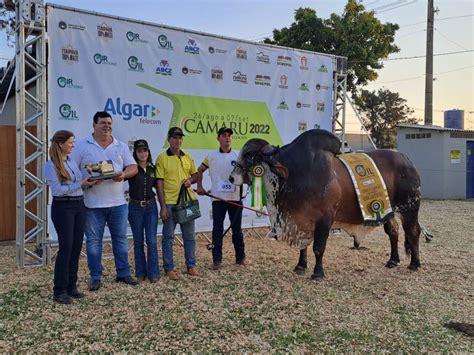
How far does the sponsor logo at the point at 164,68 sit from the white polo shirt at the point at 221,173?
1942 millimetres

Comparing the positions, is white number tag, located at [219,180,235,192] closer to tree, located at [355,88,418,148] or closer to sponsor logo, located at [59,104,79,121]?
sponsor logo, located at [59,104,79,121]

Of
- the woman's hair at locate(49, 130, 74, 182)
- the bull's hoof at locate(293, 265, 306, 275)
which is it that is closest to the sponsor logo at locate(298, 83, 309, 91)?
the bull's hoof at locate(293, 265, 306, 275)

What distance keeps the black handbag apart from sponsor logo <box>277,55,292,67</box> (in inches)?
154

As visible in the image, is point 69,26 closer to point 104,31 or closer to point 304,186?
point 104,31

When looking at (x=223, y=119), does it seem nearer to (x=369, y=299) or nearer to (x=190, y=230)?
Answer: (x=190, y=230)

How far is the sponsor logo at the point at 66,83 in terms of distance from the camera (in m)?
6.41

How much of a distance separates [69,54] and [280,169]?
3.38 metres

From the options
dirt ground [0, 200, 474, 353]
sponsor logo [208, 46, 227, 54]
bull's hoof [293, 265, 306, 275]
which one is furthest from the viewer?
sponsor logo [208, 46, 227, 54]

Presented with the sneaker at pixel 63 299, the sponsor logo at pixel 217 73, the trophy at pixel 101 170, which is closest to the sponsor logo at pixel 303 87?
the sponsor logo at pixel 217 73

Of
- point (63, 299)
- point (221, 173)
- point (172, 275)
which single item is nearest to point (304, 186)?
point (221, 173)

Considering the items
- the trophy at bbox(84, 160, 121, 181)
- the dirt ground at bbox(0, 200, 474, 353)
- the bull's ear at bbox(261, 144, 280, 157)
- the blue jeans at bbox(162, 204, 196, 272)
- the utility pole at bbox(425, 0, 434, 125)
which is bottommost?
the dirt ground at bbox(0, 200, 474, 353)

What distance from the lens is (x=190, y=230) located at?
5.70 m

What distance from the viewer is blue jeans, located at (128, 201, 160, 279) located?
5363 millimetres

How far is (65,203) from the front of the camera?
14.8ft
